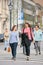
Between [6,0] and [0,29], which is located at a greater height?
[6,0]

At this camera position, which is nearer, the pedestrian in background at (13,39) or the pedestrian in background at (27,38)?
the pedestrian in background at (27,38)

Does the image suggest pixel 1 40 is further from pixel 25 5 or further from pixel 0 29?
pixel 25 5

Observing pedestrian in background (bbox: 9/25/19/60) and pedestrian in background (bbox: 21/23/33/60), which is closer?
pedestrian in background (bbox: 21/23/33/60)

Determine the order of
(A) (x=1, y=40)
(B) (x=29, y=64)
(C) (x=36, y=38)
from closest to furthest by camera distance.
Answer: (B) (x=29, y=64)
(C) (x=36, y=38)
(A) (x=1, y=40)

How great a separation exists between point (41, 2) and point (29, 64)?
92105 millimetres

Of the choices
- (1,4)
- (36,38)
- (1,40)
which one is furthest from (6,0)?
(36,38)

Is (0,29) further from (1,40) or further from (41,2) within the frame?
(41,2)

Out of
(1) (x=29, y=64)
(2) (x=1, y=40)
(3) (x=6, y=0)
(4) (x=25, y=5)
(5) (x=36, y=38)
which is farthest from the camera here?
(4) (x=25, y=5)

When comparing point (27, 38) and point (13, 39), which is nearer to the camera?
point (27, 38)

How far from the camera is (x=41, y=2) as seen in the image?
106 metres

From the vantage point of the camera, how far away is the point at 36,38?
20.3 m

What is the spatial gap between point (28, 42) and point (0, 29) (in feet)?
158

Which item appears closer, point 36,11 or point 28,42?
point 28,42

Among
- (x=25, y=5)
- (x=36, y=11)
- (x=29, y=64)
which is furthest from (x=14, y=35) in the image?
(x=36, y=11)
